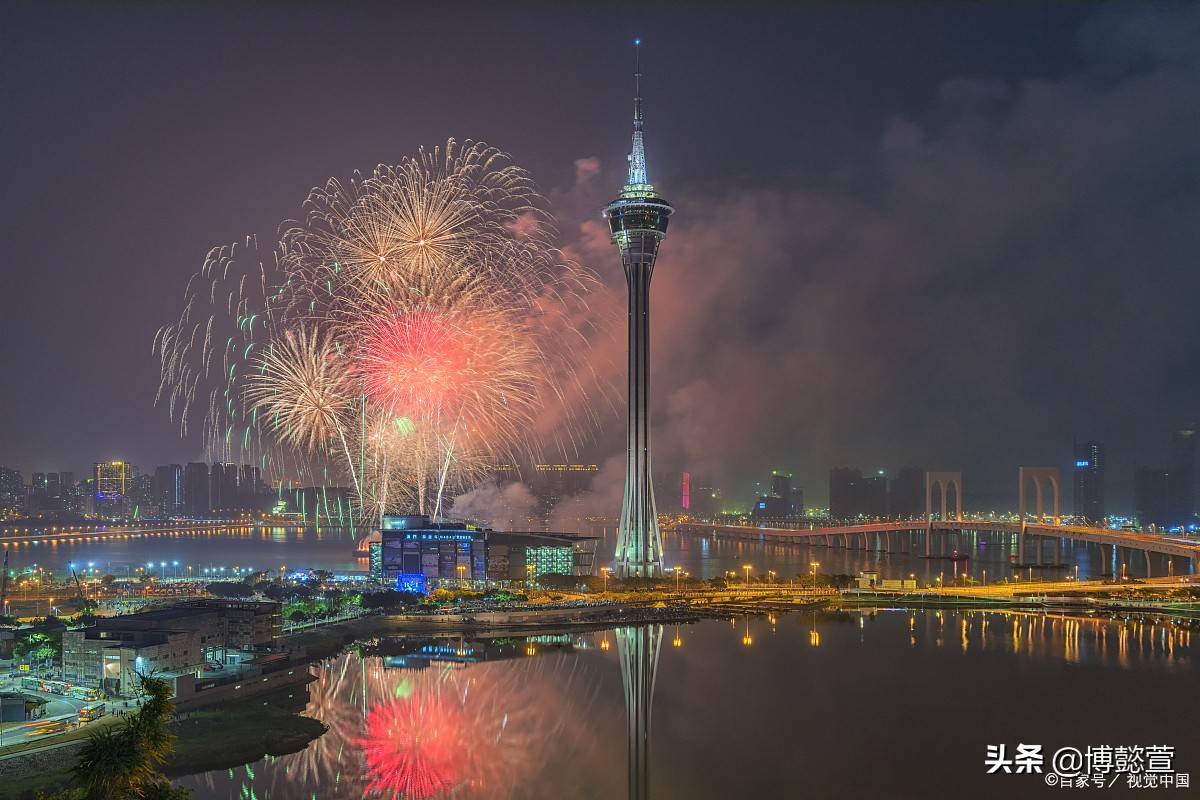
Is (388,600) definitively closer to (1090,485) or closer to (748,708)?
(748,708)

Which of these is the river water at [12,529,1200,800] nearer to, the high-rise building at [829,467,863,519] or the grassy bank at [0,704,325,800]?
the grassy bank at [0,704,325,800]

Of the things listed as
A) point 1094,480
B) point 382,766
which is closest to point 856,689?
point 382,766

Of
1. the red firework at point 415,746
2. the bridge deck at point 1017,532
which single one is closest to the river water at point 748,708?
the red firework at point 415,746

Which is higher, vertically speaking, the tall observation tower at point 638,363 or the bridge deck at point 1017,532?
the tall observation tower at point 638,363

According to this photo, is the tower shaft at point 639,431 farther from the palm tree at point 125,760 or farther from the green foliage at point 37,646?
the palm tree at point 125,760

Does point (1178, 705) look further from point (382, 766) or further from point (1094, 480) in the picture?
point (1094, 480)
